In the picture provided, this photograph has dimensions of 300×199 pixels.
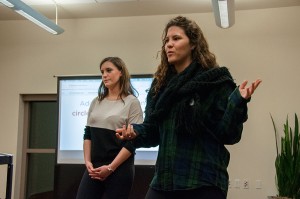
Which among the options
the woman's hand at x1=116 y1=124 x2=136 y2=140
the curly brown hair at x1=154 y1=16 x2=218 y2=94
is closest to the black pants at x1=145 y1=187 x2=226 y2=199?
the woman's hand at x1=116 y1=124 x2=136 y2=140

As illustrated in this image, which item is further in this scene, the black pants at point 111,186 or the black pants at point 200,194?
the black pants at point 111,186

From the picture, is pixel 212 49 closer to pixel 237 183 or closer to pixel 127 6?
pixel 127 6

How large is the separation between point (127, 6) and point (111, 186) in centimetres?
268

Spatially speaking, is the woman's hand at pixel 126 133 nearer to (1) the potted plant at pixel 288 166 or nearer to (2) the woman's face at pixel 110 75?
(2) the woman's face at pixel 110 75

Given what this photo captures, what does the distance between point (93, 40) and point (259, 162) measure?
2.46 metres

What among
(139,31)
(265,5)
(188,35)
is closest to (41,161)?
(139,31)

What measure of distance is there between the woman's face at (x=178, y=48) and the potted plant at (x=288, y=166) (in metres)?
2.66

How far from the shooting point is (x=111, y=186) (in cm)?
194

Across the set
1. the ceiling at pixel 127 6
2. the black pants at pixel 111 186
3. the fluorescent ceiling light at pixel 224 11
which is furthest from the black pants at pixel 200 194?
the ceiling at pixel 127 6

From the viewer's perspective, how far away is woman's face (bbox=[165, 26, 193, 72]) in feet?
4.36

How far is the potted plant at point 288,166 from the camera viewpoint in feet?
11.6

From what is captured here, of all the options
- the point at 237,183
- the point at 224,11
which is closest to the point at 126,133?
the point at 224,11

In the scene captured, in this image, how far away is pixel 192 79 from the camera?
1.24 meters

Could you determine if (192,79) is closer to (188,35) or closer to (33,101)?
(188,35)
